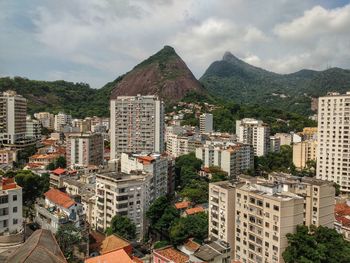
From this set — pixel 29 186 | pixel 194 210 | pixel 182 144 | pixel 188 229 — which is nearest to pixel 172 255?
pixel 188 229

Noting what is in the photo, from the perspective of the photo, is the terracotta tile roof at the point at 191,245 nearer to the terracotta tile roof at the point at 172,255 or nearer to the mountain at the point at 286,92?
the terracotta tile roof at the point at 172,255

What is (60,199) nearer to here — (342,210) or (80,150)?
(80,150)

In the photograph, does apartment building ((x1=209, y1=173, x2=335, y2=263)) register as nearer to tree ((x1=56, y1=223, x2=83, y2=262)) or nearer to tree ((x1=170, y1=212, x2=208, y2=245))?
tree ((x1=170, y1=212, x2=208, y2=245))

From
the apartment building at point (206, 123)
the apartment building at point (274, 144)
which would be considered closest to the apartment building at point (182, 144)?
the apartment building at point (274, 144)

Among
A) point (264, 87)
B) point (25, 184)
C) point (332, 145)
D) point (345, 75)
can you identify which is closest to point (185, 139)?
point (332, 145)

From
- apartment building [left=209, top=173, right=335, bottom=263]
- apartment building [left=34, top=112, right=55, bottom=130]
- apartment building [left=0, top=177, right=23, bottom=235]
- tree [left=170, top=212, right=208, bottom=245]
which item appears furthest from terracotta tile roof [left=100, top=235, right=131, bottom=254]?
apartment building [left=34, top=112, right=55, bottom=130]
